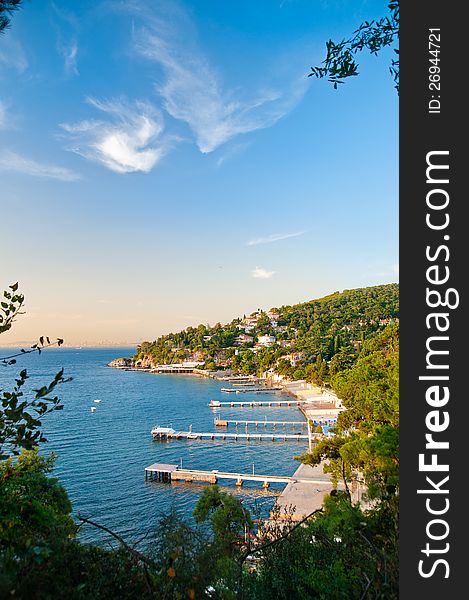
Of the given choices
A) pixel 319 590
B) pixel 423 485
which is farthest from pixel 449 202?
pixel 319 590

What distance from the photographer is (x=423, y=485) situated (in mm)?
1735

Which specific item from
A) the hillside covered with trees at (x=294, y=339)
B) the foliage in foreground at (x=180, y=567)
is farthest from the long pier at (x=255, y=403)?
the foliage in foreground at (x=180, y=567)

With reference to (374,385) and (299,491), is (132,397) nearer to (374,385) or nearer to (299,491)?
(299,491)

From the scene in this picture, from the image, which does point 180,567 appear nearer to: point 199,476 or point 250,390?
point 199,476

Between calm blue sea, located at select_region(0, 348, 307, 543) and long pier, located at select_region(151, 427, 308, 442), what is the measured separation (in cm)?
66

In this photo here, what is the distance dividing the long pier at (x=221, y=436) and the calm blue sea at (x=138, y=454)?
66 centimetres

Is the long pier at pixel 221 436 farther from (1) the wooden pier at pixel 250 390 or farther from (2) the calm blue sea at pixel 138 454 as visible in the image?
(1) the wooden pier at pixel 250 390

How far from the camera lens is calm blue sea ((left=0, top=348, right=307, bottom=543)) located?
1658 cm

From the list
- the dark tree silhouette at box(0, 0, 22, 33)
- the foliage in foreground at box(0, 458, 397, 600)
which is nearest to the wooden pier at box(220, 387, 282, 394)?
the foliage in foreground at box(0, 458, 397, 600)

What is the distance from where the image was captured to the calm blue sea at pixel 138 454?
653 inches

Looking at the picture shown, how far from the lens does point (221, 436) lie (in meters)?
30.0

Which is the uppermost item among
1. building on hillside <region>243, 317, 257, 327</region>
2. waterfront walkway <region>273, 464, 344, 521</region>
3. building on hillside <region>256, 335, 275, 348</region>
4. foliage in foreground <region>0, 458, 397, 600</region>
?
building on hillside <region>243, 317, 257, 327</region>

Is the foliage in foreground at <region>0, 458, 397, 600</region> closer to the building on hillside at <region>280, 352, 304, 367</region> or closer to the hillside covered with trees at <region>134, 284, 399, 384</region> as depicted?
the hillside covered with trees at <region>134, 284, 399, 384</region>

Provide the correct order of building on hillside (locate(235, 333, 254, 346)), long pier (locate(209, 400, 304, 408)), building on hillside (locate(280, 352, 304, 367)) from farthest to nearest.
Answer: building on hillside (locate(235, 333, 254, 346)) < building on hillside (locate(280, 352, 304, 367)) < long pier (locate(209, 400, 304, 408))
